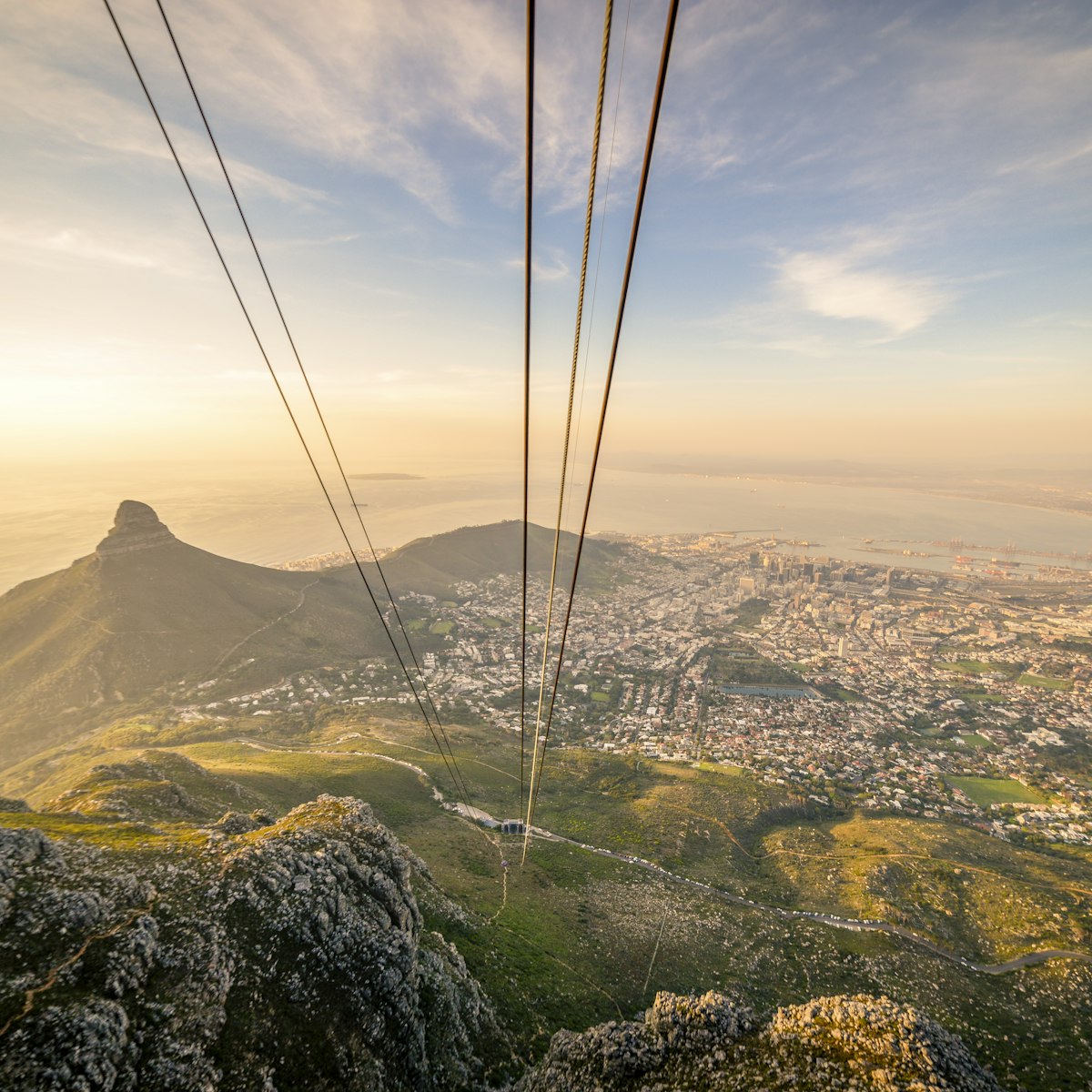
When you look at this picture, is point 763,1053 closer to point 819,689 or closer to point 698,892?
point 698,892

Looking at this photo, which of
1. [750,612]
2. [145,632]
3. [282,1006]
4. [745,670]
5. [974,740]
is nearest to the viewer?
[282,1006]

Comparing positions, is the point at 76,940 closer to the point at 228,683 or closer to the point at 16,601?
the point at 228,683

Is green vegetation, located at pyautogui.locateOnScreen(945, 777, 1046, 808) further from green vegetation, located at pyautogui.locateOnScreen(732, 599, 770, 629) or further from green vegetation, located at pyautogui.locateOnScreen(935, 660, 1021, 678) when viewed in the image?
green vegetation, located at pyautogui.locateOnScreen(732, 599, 770, 629)

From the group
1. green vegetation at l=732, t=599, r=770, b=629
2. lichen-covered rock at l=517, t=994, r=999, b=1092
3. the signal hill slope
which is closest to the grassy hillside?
lichen-covered rock at l=517, t=994, r=999, b=1092

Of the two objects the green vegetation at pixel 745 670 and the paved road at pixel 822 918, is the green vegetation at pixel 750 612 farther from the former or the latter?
the paved road at pixel 822 918

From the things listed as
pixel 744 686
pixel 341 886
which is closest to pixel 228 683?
pixel 341 886

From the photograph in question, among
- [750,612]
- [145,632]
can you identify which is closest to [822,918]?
[145,632]

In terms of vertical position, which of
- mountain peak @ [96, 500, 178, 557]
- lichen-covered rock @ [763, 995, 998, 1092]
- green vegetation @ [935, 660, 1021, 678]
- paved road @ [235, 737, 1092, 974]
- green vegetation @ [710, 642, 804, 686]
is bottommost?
green vegetation @ [710, 642, 804, 686]
